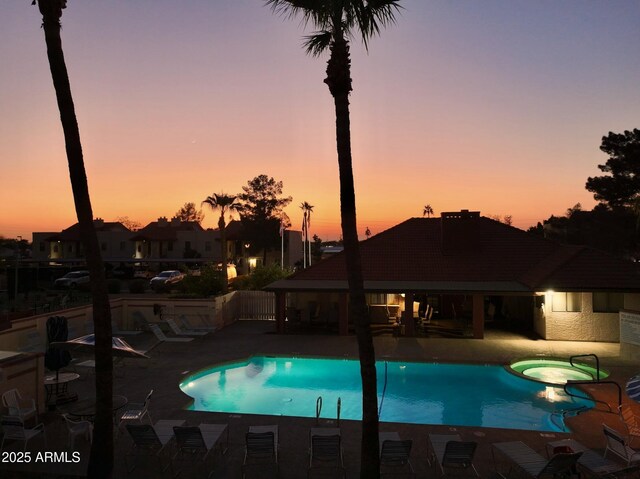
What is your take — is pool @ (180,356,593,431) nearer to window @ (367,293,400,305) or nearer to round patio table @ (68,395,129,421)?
round patio table @ (68,395,129,421)

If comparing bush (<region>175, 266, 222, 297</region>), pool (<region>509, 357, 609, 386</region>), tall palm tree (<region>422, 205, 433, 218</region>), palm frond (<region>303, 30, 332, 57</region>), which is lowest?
pool (<region>509, 357, 609, 386</region>)

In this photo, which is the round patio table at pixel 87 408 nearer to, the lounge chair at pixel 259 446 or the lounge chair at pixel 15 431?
the lounge chair at pixel 15 431

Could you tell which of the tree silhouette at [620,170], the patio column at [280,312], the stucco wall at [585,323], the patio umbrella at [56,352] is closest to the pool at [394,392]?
the patio umbrella at [56,352]

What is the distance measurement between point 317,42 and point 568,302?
1665 centimetres

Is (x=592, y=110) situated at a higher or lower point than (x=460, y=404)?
higher

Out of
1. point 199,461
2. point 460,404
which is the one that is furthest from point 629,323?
point 199,461

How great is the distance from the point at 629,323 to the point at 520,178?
20942 mm

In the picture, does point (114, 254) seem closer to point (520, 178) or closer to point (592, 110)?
point (520, 178)

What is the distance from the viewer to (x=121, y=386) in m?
12.8

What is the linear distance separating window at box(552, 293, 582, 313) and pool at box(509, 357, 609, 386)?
379 centimetres

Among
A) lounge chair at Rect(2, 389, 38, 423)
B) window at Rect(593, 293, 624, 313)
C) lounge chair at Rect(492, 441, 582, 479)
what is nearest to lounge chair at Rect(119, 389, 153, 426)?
lounge chair at Rect(2, 389, 38, 423)

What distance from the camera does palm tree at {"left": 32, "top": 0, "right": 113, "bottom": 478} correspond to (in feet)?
23.2

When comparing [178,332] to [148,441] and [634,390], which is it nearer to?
[148,441]

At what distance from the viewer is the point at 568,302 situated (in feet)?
61.5
